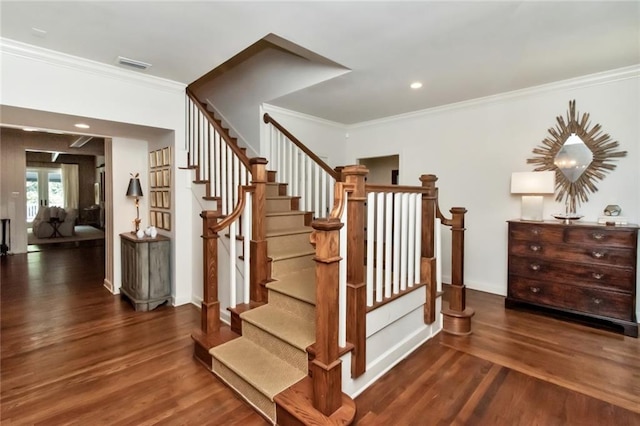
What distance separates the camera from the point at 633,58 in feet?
9.95

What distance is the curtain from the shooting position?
11453 mm

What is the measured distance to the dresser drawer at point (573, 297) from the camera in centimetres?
301

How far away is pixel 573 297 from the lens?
10.6ft

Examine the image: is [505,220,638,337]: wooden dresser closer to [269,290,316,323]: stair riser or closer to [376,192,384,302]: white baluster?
[376,192,384,302]: white baluster

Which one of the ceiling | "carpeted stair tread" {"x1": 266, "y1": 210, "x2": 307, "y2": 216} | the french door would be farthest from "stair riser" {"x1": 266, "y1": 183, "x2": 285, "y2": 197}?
the french door

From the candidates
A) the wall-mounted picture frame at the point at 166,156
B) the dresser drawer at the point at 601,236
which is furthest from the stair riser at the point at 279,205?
the dresser drawer at the point at 601,236

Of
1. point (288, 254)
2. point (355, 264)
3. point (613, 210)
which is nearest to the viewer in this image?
point (355, 264)

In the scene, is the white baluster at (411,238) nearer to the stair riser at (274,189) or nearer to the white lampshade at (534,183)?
the white lampshade at (534,183)

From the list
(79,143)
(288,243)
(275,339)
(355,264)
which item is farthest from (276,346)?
(79,143)

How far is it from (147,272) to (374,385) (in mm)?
2837

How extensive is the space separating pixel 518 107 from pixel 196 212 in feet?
13.8

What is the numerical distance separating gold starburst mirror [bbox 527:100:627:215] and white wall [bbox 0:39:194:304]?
436 cm

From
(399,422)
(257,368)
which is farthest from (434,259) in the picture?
(257,368)

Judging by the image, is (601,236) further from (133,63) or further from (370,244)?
(133,63)
